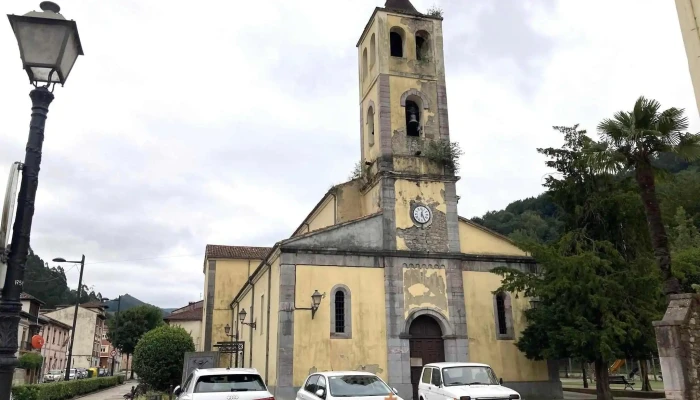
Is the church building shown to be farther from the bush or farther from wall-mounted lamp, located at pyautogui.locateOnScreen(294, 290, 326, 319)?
the bush

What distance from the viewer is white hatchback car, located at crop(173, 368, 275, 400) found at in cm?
990

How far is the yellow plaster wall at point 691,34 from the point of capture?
717cm

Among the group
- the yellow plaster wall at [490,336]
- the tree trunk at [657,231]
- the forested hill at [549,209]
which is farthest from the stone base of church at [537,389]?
the tree trunk at [657,231]

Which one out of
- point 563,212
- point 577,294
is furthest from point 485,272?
point 577,294

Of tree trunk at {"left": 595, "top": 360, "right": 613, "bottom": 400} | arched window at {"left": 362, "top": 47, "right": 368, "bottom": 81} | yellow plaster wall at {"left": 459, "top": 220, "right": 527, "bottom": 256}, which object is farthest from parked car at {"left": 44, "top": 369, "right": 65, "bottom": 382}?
tree trunk at {"left": 595, "top": 360, "right": 613, "bottom": 400}

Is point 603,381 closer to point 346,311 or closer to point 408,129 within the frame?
point 346,311

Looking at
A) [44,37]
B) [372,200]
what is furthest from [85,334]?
[44,37]

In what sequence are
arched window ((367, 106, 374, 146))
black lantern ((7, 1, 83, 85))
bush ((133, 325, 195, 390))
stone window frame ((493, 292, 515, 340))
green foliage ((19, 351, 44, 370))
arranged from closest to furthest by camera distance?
black lantern ((7, 1, 83, 85)) < stone window frame ((493, 292, 515, 340)) < arched window ((367, 106, 374, 146)) < bush ((133, 325, 195, 390)) < green foliage ((19, 351, 44, 370))

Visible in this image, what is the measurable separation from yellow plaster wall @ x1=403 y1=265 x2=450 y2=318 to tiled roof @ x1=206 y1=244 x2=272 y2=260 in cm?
1930

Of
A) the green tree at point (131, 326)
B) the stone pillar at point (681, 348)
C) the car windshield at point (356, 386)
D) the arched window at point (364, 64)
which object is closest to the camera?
the car windshield at point (356, 386)

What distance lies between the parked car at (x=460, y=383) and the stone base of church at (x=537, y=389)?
825cm

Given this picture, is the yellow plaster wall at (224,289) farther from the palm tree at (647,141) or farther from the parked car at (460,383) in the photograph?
the palm tree at (647,141)

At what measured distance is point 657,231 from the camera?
46.7ft

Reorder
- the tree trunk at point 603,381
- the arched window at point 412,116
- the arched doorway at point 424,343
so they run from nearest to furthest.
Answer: the tree trunk at point 603,381 < the arched doorway at point 424,343 < the arched window at point 412,116
